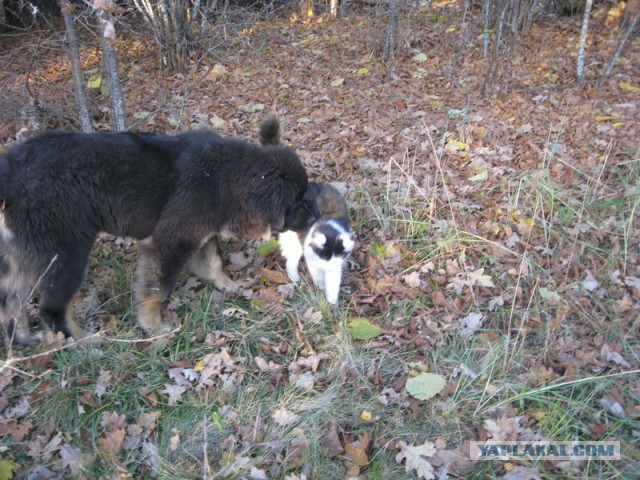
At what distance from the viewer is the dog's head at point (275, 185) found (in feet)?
12.0

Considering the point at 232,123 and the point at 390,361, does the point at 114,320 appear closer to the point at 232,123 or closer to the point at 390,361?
the point at 390,361

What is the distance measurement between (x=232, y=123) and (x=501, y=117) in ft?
11.3

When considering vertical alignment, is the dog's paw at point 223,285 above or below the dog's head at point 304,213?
below

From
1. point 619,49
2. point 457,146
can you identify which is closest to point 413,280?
point 457,146

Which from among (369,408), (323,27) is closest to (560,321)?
(369,408)

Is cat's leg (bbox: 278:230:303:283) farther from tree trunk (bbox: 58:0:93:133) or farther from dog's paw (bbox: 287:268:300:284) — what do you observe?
tree trunk (bbox: 58:0:93:133)

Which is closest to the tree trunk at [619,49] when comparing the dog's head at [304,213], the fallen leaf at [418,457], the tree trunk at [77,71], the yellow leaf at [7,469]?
the dog's head at [304,213]

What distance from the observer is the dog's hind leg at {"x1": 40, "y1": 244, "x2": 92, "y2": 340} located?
10.9 feet

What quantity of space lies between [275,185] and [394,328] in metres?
1.44

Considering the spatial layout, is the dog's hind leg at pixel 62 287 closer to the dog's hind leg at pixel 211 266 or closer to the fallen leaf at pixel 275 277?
the dog's hind leg at pixel 211 266

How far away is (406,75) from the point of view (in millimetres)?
7453

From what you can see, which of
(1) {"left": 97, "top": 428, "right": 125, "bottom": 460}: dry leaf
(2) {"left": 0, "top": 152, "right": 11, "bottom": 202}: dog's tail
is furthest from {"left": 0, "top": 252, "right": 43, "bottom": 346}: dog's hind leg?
(1) {"left": 97, "top": 428, "right": 125, "bottom": 460}: dry leaf

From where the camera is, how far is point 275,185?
3.68m

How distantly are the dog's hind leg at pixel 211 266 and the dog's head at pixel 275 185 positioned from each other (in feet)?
2.01
